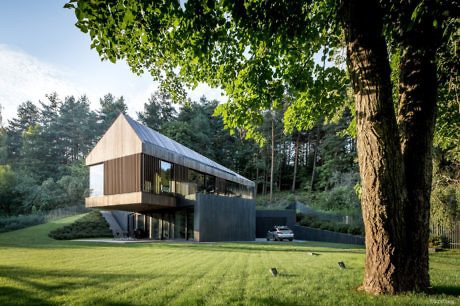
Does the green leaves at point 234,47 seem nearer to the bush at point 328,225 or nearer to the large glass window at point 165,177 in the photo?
the large glass window at point 165,177

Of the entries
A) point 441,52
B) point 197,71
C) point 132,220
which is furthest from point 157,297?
point 132,220

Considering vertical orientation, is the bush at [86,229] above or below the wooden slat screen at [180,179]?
below

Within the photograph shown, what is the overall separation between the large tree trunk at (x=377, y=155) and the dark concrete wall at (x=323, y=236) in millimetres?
18251

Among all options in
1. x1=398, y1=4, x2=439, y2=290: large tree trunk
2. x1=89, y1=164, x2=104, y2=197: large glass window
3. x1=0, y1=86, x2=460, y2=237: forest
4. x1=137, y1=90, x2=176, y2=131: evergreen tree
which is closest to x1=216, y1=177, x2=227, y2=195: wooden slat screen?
x1=89, y1=164, x2=104, y2=197: large glass window

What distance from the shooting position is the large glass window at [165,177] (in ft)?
67.5

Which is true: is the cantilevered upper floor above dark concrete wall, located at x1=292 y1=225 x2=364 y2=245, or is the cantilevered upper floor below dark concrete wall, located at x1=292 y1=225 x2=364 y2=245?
above

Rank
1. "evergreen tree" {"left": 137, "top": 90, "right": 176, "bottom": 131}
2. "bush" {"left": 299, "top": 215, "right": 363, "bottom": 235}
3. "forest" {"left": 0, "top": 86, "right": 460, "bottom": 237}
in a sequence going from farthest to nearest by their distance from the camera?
"evergreen tree" {"left": 137, "top": 90, "right": 176, "bottom": 131} < "forest" {"left": 0, "top": 86, "right": 460, "bottom": 237} < "bush" {"left": 299, "top": 215, "right": 363, "bottom": 235}

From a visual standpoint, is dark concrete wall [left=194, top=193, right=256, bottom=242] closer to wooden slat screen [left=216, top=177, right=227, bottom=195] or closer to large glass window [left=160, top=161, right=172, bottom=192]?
large glass window [left=160, top=161, right=172, bottom=192]

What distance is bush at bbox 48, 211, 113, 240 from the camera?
21.0 m

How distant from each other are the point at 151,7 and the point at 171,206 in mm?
16695

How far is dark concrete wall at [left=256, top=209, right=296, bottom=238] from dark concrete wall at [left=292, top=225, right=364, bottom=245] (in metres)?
1.01

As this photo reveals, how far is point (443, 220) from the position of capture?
14594mm

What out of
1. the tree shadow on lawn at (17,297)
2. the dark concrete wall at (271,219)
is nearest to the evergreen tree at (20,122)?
the dark concrete wall at (271,219)

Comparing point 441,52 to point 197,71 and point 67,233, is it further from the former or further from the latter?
point 67,233
